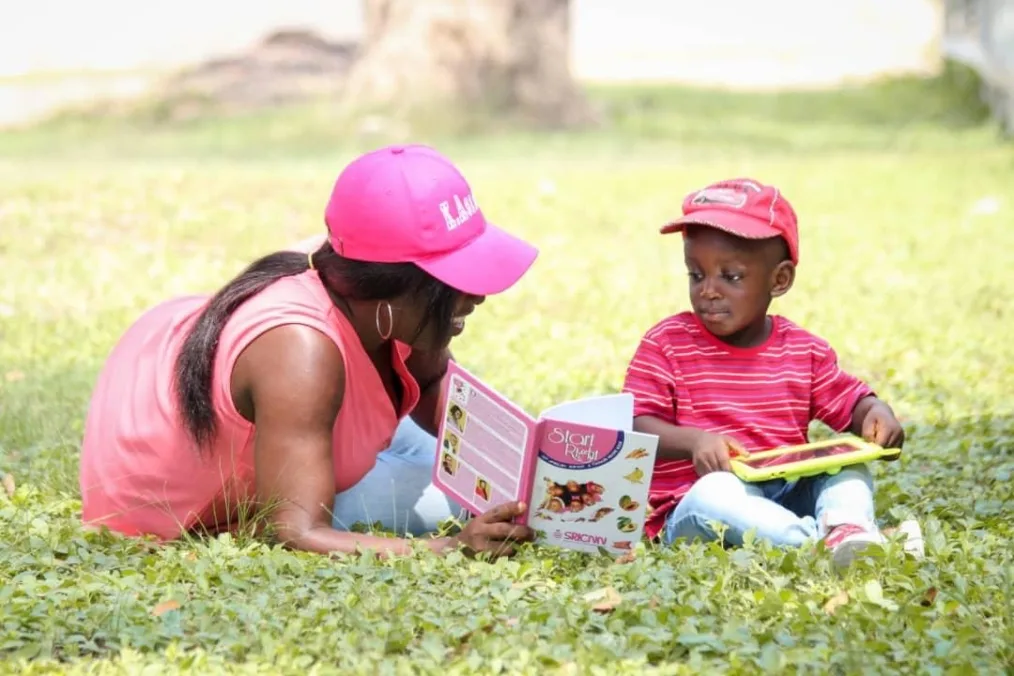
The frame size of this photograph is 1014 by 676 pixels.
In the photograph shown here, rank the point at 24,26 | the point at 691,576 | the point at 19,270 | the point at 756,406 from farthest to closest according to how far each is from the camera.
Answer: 1. the point at 24,26
2. the point at 19,270
3. the point at 756,406
4. the point at 691,576

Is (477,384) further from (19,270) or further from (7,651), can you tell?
(19,270)

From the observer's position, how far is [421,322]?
4.23 metres

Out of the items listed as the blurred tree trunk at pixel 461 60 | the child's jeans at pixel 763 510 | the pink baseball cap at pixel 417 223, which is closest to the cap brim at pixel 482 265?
the pink baseball cap at pixel 417 223

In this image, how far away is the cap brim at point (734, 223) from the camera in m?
4.46

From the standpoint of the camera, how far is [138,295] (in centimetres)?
841

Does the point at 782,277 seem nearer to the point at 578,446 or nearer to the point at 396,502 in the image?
the point at 578,446

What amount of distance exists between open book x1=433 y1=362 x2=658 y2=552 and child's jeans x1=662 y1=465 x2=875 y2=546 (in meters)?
0.22

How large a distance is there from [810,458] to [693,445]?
33 centimetres

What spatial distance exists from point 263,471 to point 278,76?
748 inches

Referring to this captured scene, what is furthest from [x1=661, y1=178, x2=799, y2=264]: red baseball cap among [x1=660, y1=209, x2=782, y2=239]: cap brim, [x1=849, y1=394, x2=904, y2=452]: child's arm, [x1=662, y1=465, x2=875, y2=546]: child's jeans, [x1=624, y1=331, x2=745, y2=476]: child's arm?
[x1=662, y1=465, x2=875, y2=546]: child's jeans

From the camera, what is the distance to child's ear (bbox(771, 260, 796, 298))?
4613 mm

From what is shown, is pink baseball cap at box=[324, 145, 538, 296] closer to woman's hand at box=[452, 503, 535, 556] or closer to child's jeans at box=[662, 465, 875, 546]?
woman's hand at box=[452, 503, 535, 556]

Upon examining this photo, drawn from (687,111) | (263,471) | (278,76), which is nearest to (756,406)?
(263,471)

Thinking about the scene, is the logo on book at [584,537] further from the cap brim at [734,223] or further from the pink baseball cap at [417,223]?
the cap brim at [734,223]
